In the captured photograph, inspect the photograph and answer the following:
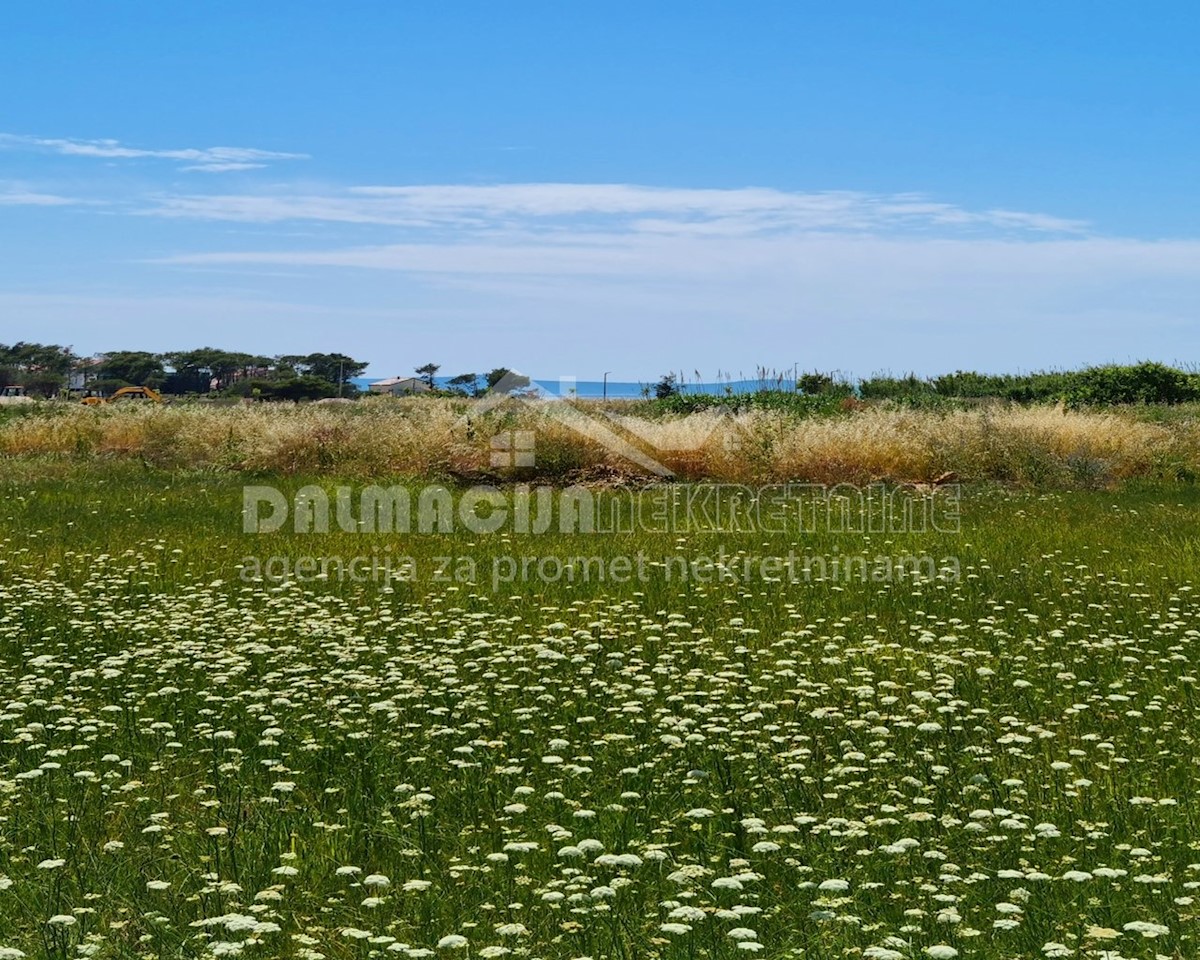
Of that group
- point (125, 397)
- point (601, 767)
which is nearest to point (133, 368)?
point (125, 397)

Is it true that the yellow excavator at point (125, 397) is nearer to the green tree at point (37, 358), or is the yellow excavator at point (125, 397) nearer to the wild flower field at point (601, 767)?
the wild flower field at point (601, 767)

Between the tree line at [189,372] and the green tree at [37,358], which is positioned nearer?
the tree line at [189,372]

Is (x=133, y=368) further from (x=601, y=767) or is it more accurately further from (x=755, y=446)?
(x=601, y=767)

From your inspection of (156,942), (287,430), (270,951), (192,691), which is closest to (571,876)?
(270,951)

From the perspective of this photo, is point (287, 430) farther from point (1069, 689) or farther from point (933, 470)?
point (1069, 689)

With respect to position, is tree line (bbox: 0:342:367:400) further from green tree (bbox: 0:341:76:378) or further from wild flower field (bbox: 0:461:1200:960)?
wild flower field (bbox: 0:461:1200:960)

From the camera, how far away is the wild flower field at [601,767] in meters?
3.80

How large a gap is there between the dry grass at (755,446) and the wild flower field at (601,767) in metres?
7.14

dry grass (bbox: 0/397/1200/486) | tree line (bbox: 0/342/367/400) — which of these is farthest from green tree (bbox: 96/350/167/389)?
dry grass (bbox: 0/397/1200/486)

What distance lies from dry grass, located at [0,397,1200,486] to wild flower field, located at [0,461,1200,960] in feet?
23.4

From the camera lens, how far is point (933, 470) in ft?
55.9

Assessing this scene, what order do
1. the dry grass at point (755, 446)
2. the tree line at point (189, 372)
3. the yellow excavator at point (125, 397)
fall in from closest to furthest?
1. the dry grass at point (755, 446)
2. the yellow excavator at point (125, 397)
3. the tree line at point (189, 372)

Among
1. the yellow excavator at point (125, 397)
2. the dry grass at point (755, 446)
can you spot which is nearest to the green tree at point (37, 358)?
the yellow excavator at point (125, 397)

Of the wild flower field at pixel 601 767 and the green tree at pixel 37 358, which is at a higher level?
the green tree at pixel 37 358
